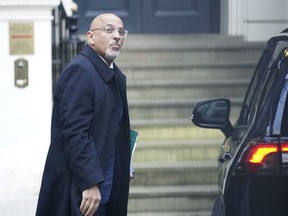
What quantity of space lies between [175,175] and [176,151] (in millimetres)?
353

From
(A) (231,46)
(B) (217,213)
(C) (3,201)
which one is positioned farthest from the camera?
(A) (231,46)

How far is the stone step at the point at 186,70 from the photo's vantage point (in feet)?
34.3

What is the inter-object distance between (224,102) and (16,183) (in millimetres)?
2328

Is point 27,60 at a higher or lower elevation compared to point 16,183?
higher

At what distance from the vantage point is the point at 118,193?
559cm

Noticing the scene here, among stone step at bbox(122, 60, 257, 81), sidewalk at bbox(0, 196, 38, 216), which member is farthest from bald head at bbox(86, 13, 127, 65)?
stone step at bbox(122, 60, 257, 81)

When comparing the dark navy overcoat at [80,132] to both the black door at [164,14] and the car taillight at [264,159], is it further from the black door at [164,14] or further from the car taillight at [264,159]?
the black door at [164,14]

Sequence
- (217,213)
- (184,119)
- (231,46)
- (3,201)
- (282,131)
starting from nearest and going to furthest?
(282,131)
(217,213)
(3,201)
(184,119)
(231,46)

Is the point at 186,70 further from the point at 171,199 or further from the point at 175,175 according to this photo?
the point at 171,199

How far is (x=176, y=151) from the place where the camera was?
375 inches

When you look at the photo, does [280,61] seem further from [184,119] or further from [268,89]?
[184,119]

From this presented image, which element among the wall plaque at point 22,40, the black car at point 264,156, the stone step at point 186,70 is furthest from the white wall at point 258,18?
the black car at point 264,156

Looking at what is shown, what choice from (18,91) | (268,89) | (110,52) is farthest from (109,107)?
(18,91)

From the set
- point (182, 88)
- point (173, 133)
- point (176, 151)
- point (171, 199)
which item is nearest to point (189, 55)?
point (182, 88)
